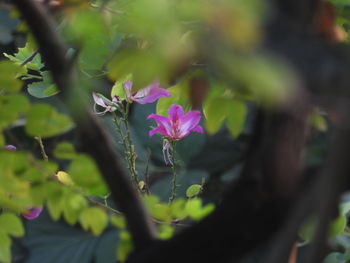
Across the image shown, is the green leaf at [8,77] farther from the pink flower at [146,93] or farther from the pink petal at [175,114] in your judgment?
the pink petal at [175,114]

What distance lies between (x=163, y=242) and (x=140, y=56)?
0.76 feet

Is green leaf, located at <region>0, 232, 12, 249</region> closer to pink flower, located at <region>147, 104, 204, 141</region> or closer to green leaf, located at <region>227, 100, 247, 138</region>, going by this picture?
green leaf, located at <region>227, 100, 247, 138</region>

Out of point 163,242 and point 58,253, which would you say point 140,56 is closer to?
point 163,242

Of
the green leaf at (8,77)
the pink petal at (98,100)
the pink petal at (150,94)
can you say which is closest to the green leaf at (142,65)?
the green leaf at (8,77)

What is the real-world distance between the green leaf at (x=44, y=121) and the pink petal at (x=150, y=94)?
438 mm

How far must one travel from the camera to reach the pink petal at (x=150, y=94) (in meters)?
1.30

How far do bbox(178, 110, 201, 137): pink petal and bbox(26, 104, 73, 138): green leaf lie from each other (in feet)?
2.07

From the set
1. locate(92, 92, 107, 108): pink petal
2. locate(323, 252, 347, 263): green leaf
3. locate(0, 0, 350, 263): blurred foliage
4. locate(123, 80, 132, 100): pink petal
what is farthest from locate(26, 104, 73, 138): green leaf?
locate(323, 252, 347, 263): green leaf

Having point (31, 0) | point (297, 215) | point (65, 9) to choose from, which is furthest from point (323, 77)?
point (65, 9)

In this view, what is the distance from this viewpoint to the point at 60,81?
2.30 ft

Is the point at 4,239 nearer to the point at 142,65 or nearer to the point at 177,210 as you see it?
the point at 177,210

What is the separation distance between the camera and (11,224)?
3.25 ft

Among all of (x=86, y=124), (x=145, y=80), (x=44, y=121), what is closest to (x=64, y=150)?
(x=44, y=121)

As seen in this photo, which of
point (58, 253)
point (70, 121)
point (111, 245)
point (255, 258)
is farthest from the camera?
point (58, 253)
